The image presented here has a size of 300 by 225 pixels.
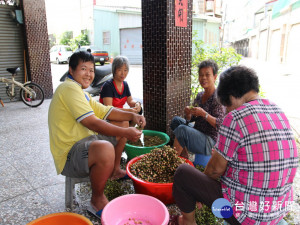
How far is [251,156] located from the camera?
4.39 feet

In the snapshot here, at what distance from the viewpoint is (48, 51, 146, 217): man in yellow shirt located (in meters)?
1.88

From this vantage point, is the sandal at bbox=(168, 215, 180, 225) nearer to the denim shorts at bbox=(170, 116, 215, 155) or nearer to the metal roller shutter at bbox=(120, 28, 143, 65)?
the denim shorts at bbox=(170, 116, 215, 155)

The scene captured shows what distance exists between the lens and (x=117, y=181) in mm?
2639

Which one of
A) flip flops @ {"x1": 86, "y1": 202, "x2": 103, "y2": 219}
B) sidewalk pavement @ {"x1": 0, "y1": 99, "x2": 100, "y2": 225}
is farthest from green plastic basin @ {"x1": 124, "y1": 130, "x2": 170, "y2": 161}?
flip flops @ {"x1": 86, "y1": 202, "x2": 103, "y2": 219}

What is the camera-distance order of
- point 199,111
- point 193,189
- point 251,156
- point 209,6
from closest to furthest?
point 251,156 → point 193,189 → point 199,111 → point 209,6

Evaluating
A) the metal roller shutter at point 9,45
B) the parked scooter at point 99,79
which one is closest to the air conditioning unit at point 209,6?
the parked scooter at point 99,79

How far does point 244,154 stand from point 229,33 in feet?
146

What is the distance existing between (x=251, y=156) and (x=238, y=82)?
17.4 inches

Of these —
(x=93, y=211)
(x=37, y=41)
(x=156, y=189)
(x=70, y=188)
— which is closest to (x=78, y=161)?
(x=70, y=188)

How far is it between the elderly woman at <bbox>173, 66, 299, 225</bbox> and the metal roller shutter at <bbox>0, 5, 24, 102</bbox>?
700cm

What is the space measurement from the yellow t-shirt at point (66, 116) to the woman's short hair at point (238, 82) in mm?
1030

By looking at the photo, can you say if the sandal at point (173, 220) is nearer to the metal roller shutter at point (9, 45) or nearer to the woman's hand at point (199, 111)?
the woman's hand at point (199, 111)

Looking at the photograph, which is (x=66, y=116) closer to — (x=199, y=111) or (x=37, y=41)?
(x=199, y=111)

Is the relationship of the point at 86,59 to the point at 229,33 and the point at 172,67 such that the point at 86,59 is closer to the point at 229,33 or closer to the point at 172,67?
the point at 172,67
